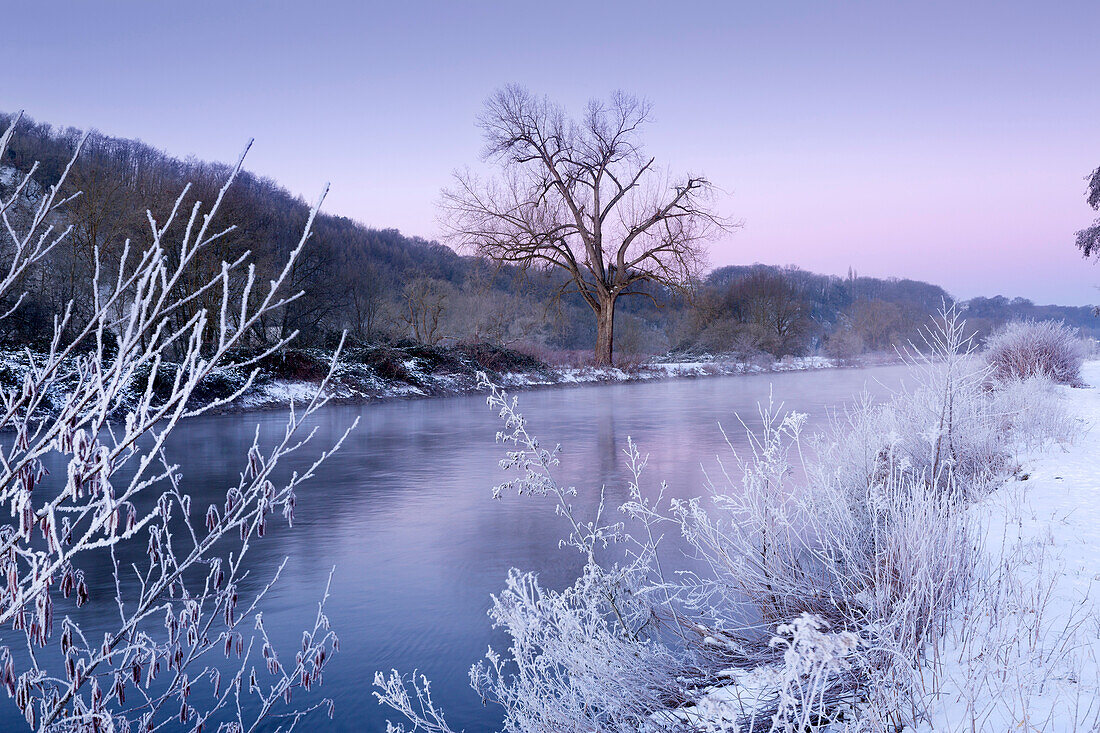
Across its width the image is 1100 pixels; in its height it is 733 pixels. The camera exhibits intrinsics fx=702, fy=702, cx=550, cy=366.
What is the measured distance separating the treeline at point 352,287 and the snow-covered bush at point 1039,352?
1107 centimetres

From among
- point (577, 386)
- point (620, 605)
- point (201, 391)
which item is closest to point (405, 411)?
point (201, 391)

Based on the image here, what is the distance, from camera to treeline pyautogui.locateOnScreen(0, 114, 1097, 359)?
17703 mm

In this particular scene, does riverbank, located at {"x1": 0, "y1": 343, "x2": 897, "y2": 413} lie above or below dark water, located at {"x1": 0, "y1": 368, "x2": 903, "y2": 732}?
above

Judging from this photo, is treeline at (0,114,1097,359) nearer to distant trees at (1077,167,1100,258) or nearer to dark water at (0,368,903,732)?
dark water at (0,368,903,732)

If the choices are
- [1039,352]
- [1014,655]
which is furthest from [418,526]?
[1039,352]

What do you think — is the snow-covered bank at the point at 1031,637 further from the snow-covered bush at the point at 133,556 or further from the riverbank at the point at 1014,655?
the snow-covered bush at the point at 133,556

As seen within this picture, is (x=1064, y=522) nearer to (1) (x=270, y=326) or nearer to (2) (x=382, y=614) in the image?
(2) (x=382, y=614)

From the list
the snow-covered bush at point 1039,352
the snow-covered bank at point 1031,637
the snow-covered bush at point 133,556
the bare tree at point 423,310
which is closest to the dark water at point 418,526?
the snow-covered bush at point 133,556

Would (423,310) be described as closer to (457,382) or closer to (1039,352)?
(457,382)

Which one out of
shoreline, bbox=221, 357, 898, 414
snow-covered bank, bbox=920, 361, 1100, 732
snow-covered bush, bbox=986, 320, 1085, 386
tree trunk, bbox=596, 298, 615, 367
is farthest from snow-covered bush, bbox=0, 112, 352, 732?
tree trunk, bbox=596, 298, 615, 367

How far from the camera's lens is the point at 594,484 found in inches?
320

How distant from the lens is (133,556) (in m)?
5.25

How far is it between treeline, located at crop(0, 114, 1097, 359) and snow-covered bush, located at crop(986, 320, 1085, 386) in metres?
11.1

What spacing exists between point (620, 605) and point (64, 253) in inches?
836
